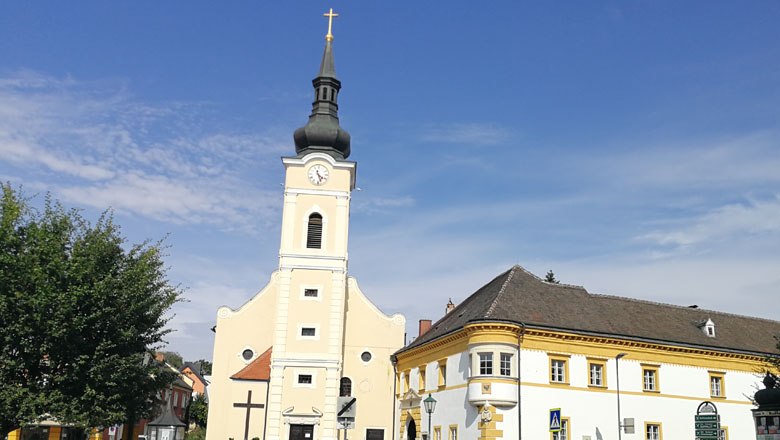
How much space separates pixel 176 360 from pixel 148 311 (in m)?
97.4

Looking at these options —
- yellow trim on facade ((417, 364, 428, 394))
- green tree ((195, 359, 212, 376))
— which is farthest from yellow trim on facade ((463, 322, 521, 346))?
green tree ((195, 359, 212, 376))

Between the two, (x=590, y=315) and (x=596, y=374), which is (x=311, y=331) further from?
(x=596, y=374)

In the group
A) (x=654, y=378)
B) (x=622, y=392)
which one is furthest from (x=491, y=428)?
(x=654, y=378)

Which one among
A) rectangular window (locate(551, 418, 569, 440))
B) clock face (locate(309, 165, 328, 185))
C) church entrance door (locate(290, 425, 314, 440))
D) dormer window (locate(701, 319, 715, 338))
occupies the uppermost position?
clock face (locate(309, 165, 328, 185))

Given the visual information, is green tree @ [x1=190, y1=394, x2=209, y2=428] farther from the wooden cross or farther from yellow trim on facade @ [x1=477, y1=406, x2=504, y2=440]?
yellow trim on facade @ [x1=477, y1=406, x2=504, y2=440]

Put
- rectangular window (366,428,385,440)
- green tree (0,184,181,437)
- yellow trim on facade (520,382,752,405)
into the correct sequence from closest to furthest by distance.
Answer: green tree (0,184,181,437)
yellow trim on facade (520,382,752,405)
rectangular window (366,428,385,440)

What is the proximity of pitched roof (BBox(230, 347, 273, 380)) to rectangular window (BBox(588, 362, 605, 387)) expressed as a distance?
18716mm

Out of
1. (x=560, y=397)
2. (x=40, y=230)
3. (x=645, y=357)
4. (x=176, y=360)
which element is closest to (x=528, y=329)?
(x=560, y=397)

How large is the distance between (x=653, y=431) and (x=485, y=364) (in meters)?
9.59

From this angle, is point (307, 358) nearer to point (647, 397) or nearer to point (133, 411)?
point (133, 411)

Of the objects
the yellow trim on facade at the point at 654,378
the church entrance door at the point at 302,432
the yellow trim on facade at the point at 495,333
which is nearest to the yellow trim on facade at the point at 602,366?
the yellow trim on facade at the point at 654,378

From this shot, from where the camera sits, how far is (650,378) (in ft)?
121

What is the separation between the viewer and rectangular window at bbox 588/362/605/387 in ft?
117

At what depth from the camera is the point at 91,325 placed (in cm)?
2627
